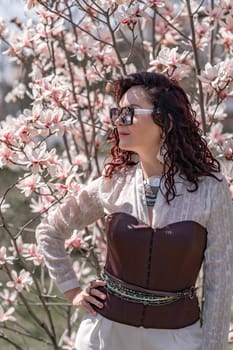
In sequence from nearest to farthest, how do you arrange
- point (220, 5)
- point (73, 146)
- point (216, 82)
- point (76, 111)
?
point (216, 82) < point (220, 5) < point (76, 111) < point (73, 146)

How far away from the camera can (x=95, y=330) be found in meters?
1.96

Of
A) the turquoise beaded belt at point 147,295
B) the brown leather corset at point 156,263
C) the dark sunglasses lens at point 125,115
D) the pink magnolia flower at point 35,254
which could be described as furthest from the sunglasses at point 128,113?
the pink magnolia flower at point 35,254

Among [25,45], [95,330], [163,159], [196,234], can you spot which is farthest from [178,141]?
[25,45]

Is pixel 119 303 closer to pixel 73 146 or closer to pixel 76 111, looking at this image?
pixel 76 111

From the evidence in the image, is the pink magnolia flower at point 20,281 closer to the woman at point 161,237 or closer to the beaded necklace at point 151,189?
the woman at point 161,237

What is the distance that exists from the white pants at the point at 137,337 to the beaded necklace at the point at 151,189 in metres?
0.33

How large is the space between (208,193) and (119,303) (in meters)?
0.37

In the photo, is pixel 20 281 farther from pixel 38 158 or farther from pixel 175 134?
pixel 175 134

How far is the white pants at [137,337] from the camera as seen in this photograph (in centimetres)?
186

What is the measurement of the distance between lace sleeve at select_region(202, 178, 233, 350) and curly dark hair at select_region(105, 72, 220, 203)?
0.08m

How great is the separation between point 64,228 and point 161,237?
421 mm

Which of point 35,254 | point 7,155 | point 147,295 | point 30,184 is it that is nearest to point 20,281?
point 35,254

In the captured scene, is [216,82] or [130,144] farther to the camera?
[216,82]

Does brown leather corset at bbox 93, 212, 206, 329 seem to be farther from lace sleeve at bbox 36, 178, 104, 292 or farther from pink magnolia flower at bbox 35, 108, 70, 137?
pink magnolia flower at bbox 35, 108, 70, 137
